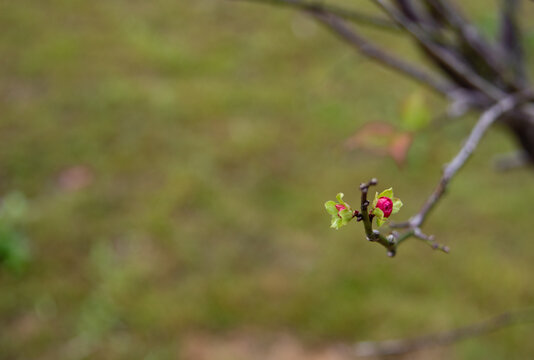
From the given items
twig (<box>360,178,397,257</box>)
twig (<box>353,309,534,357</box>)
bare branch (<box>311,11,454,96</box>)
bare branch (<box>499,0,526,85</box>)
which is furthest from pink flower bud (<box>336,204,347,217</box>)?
bare branch (<box>499,0,526,85</box>)

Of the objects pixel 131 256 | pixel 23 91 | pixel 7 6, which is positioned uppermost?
pixel 7 6

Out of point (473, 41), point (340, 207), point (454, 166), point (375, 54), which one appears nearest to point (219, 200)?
point (375, 54)

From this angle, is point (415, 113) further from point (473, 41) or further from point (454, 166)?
point (454, 166)

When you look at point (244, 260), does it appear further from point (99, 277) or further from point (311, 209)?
point (99, 277)

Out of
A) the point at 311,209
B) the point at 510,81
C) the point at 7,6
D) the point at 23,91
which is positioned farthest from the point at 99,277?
the point at 7,6

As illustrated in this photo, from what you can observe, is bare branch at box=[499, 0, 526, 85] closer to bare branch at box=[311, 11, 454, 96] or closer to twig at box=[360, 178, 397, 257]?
bare branch at box=[311, 11, 454, 96]

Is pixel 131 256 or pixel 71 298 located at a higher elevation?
pixel 131 256

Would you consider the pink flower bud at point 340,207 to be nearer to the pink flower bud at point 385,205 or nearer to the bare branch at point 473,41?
the pink flower bud at point 385,205
